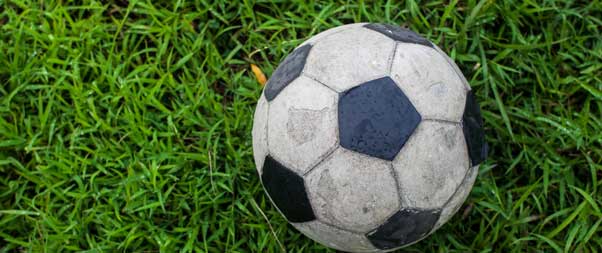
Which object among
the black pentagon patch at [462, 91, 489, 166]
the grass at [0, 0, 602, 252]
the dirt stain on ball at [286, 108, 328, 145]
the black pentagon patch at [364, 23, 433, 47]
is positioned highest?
the black pentagon patch at [364, 23, 433, 47]

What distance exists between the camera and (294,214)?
1928 millimetres

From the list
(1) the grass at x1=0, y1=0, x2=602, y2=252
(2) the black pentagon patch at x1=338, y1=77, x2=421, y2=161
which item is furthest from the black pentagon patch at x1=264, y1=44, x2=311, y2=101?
(1) the grass at x1=0, y1=0, x2=602, y2=252

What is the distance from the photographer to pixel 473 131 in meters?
1.89

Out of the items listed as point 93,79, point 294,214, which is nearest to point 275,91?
point 294,214

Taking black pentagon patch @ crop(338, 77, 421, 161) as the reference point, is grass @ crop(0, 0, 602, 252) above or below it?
below

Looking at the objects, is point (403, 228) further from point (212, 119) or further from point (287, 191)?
point (212, 119)

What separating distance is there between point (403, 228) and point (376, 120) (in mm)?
417

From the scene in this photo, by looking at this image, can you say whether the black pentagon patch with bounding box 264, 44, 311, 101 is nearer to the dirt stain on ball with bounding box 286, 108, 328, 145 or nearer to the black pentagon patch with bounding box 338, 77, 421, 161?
the dirt stain on ball with bounding box 286, 108, 328, 145

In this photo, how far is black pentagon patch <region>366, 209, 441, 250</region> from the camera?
181 cm

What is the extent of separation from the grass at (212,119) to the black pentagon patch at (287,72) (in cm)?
54

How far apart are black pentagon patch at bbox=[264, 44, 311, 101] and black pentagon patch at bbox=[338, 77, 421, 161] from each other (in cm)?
24

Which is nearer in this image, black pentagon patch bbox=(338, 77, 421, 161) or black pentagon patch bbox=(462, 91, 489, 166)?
black pentagon patch bbox=(338, 77, 421, 161)

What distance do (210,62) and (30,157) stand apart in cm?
101

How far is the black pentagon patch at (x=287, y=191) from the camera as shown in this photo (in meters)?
1.83
